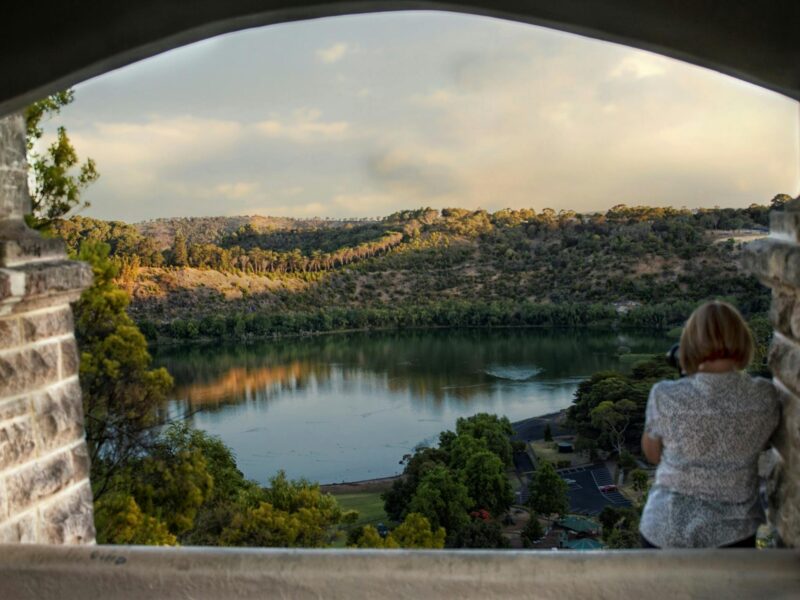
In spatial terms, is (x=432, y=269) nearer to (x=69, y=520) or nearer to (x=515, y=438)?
(x=515, y=438)

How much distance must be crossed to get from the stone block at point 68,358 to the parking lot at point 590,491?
12.5 meters

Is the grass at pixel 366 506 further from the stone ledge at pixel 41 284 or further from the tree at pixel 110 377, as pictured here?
the stone ledge at pixel 41 284

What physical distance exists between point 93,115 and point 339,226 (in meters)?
17.7

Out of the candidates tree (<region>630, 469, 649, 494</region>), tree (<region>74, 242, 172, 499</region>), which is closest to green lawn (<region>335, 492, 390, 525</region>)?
tree (<region>630, 469, 649, 494</region>)

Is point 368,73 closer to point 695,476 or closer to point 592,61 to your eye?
point 592,61

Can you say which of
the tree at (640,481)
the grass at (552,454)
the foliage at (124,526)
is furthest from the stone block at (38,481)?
the grass at (552,454)

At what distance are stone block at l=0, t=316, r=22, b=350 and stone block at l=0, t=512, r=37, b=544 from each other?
1.21 ft

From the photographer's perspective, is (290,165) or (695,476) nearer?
(695,476)

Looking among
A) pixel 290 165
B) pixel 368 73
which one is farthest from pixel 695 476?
pixel 290 165

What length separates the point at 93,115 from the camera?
2388 centimetres

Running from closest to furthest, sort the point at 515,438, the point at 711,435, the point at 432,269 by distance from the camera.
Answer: the point at 711,435 → the point at 515,438 → the point at 432,269

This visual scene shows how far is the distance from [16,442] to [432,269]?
32684mm

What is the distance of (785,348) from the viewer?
1419 millimetres

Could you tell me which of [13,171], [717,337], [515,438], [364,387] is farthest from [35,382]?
[364,387]
